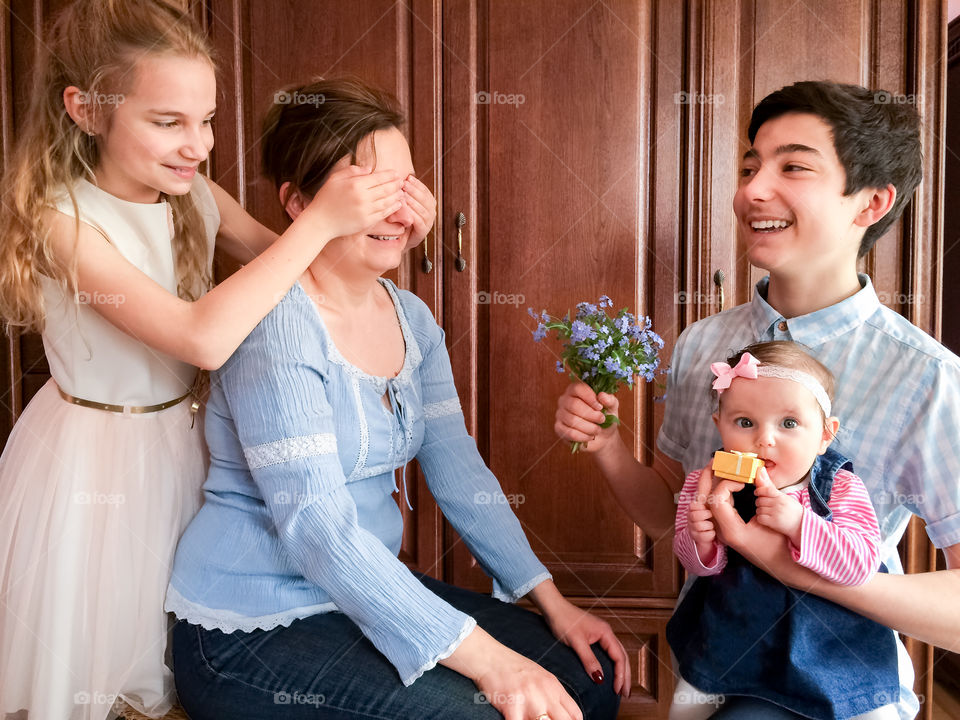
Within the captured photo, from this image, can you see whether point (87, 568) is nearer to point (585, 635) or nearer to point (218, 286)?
point (218, 286)

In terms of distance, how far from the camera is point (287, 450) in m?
1.30

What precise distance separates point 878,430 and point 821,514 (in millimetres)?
242

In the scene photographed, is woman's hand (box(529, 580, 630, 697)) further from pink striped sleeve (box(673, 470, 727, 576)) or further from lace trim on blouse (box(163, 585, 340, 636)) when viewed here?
lace trim on blouse (box(163, 585, 340, 636))

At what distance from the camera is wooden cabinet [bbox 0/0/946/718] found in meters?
2.17

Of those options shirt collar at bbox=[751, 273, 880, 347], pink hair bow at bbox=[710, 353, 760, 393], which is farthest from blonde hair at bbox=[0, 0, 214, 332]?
shirt collar at bbox=[751, 273, 880, 347]

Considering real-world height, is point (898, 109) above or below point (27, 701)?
above

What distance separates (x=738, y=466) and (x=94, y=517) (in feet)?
3.64

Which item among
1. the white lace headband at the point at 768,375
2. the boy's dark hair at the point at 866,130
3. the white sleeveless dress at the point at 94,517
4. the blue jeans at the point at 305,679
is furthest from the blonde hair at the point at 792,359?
the white sleeveless dress at the point at 94,517

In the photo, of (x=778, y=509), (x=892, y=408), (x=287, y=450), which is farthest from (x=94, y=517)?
(x=892, y=408)

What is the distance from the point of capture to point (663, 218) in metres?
2.24

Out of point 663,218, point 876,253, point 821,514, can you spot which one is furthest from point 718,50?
point 821,514

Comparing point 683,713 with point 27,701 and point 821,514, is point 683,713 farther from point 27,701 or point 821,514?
point 27,701

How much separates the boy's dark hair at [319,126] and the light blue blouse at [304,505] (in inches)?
9.5

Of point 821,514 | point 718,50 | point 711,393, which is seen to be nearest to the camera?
point 821,514
